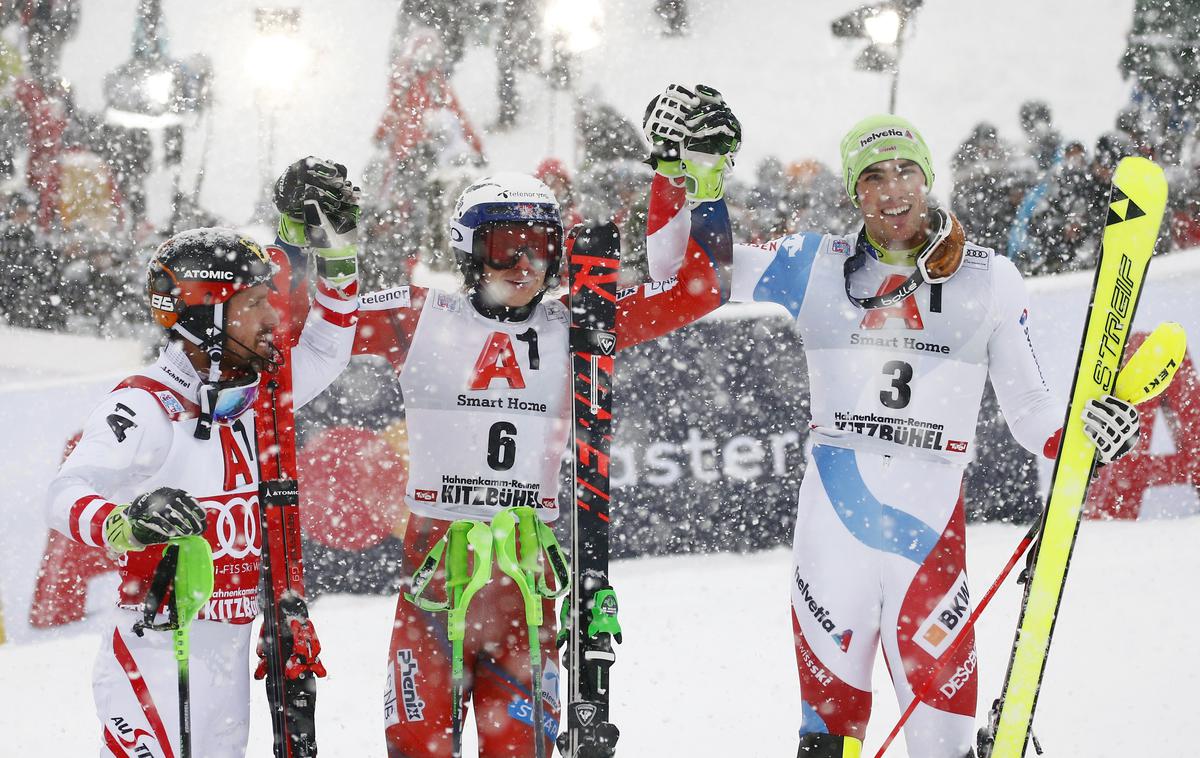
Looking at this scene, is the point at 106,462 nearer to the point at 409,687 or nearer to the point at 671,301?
the point at 409,687

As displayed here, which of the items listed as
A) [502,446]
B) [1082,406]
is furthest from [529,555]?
[1082,406]

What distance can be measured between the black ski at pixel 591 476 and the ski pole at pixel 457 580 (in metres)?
0.30

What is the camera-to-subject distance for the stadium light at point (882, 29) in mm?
11836

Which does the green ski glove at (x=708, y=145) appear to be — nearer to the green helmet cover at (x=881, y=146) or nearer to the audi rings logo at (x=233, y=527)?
the green helmet cover at (x=881, y=146)

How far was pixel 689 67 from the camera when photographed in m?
19.5

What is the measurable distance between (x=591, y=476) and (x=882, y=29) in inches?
389

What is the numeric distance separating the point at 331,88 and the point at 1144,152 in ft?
37.1

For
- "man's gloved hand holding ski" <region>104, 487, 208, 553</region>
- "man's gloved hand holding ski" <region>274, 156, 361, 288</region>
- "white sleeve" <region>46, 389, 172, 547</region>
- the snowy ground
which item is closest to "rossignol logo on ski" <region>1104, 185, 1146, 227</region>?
"man's gloved hand holding ski" <region>274, 156, 361, 288</region>

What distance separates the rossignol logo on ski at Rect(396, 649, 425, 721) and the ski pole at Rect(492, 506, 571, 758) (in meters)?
0.33

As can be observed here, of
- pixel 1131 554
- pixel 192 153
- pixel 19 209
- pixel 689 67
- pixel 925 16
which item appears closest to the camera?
pixel 1131 554

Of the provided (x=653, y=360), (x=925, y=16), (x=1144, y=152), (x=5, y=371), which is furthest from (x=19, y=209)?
(x=925, y=16)

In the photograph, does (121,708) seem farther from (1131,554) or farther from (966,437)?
(1131,554)

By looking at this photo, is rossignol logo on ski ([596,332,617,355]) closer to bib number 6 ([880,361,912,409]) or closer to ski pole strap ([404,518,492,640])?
ski pole strap ([404,518,492,640])

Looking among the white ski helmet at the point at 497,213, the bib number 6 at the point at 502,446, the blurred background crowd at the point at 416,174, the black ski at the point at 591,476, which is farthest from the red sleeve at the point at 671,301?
the blurred background crowd at the point at 416,174
